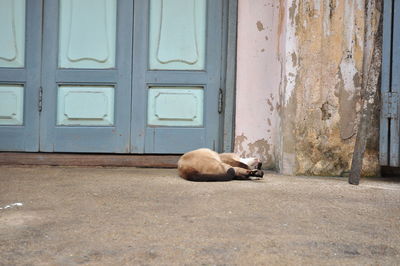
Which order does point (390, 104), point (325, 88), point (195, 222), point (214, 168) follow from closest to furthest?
point (195, 222), point (214, 168), point (390, 104), point (325, 88)

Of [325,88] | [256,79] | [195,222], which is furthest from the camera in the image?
[256,79]

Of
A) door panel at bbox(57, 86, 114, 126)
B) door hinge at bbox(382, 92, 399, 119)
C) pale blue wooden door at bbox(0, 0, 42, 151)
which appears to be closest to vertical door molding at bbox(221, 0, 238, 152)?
door panel at bbox(57, 86, 114, 126)

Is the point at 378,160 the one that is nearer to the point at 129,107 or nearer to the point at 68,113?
the point at 129,107

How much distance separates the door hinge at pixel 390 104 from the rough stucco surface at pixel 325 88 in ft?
0.66

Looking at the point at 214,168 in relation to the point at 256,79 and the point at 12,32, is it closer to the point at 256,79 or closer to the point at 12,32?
the point at 256,79

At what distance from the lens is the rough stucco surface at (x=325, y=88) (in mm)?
3541

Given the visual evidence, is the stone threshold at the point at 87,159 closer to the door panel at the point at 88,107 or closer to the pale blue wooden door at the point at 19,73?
the pale blue wooden door at the point at 19,73

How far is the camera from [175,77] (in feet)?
13.1

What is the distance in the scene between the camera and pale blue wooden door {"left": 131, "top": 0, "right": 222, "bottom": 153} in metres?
4.00

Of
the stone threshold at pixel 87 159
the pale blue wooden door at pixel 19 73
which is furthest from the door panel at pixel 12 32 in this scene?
the stone threshold at pixel 87 159

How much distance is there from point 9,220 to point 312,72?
2.62 meters

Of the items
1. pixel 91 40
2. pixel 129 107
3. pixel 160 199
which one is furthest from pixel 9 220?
pixel 91 40

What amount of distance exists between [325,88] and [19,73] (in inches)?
111

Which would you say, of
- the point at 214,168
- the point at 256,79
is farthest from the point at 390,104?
the point at 214,168
